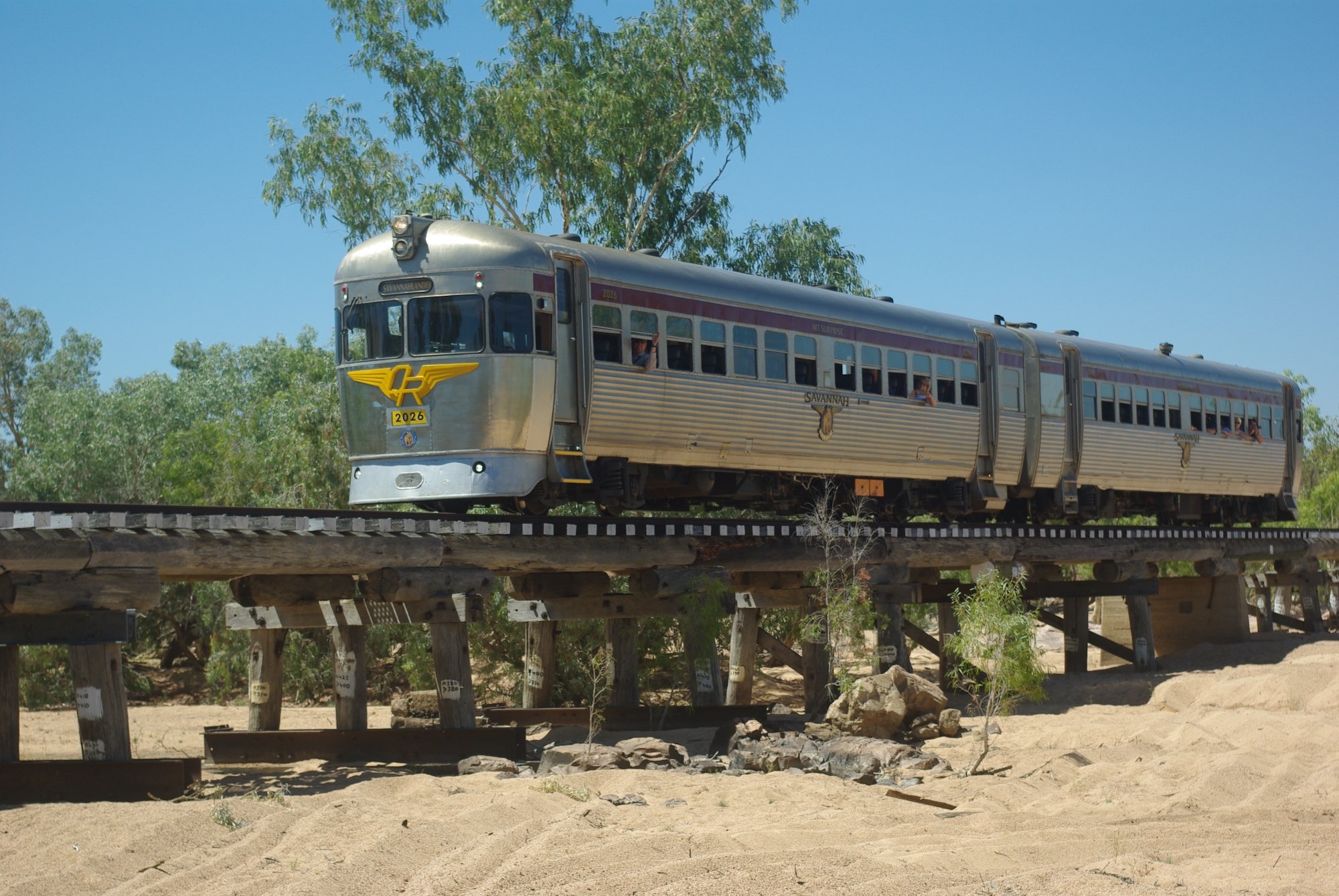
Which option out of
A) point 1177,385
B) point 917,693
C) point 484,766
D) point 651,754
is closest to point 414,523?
point 484,766

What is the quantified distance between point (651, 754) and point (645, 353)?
4.38 meters

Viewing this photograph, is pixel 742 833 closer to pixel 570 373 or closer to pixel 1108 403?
pixel 570 373

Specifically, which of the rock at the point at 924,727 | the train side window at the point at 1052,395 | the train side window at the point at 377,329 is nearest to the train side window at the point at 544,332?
the train side window at the point at 377,329

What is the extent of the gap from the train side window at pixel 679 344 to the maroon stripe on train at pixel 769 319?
0.11 meters

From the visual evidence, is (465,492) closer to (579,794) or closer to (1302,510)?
(579,794)

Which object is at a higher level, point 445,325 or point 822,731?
point 445,325

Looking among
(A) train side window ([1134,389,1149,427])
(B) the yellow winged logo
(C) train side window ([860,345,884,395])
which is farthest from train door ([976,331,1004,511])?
(B) the yellow winged logo

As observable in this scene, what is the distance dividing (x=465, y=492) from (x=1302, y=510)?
37.9 m

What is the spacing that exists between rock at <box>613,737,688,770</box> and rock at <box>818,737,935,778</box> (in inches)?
53.3

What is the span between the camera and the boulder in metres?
13.3

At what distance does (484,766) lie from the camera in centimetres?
1339

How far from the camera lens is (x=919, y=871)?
30.5 ft

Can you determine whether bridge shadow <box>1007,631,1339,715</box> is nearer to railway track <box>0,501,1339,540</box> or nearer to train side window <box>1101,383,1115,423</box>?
railway track <box>0,501,1339,540</box>

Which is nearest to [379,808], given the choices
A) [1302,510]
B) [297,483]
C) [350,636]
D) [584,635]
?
[350,636]
